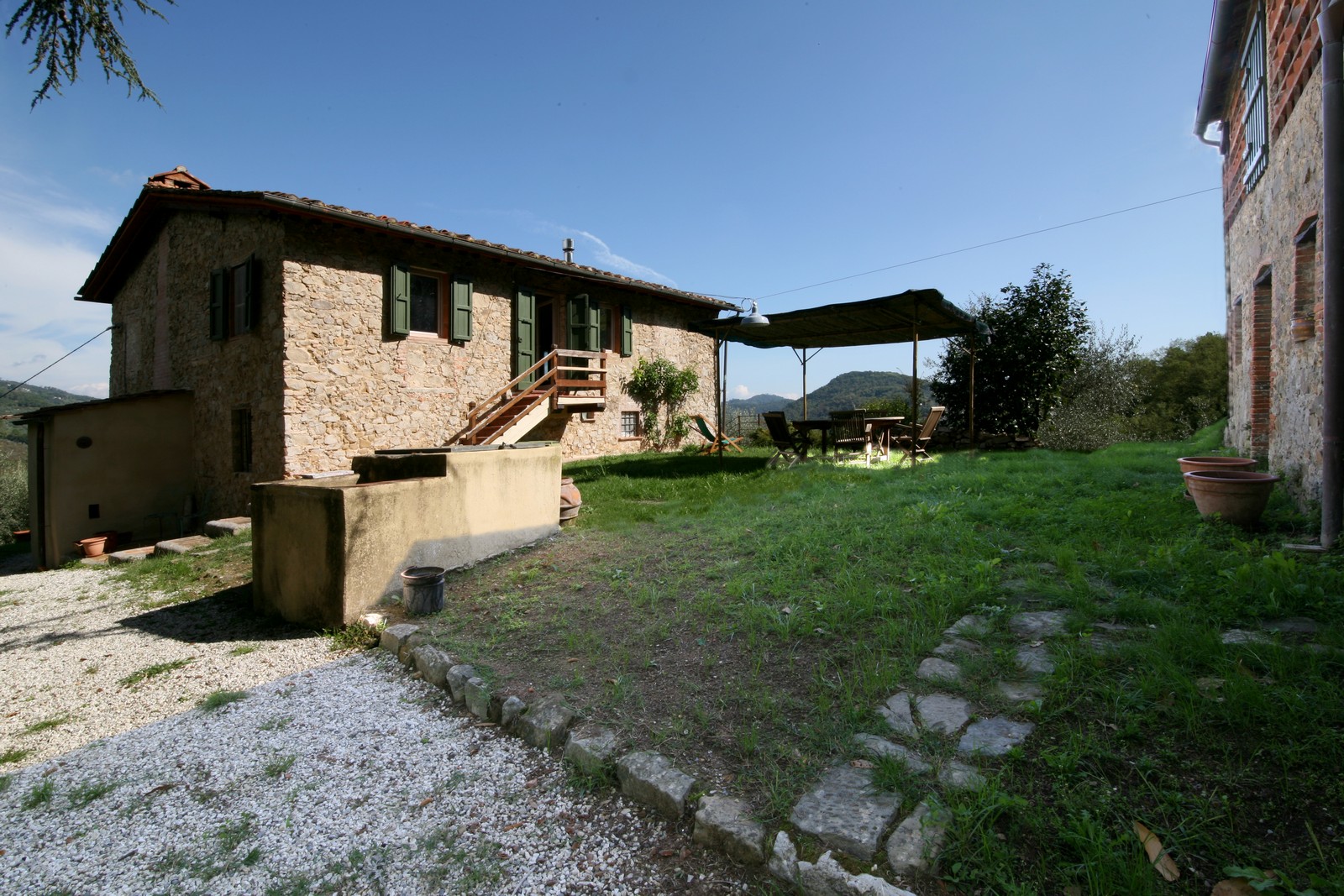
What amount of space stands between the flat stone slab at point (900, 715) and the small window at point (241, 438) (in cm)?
1066

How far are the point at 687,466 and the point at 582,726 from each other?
8331 millimetres

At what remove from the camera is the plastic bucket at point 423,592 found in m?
4.18

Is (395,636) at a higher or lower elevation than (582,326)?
lower

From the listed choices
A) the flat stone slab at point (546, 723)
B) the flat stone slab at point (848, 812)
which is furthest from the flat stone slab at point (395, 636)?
the flat stone slab at point (848, 812)

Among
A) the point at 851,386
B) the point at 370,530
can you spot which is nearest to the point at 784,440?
the point at 370,530

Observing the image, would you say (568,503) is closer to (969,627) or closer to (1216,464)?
(969,627)

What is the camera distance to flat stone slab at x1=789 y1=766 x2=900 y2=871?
1729 millimetres

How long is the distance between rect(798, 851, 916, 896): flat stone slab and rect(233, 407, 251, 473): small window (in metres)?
10.8

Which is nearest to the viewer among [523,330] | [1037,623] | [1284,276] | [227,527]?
[1037,623]

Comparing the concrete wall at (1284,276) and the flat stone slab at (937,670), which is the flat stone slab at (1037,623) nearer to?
the flat stone slab at (937,670)

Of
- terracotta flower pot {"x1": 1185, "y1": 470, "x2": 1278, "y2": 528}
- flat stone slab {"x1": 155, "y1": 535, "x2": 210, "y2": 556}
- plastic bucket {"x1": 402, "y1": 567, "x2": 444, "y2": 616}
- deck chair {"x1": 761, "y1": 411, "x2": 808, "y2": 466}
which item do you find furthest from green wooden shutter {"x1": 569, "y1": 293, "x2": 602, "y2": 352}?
terracotta flower pot {"x1": 1185, "y1": 470, "x2": 1278, "y2": 528}

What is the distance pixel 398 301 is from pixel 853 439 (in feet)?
26.0

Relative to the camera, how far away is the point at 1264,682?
210 centimetres

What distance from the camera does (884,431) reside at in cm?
1109
